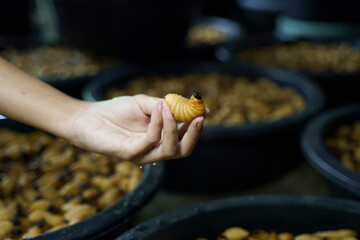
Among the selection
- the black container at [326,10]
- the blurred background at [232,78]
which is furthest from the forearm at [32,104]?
the black container at [326,10]

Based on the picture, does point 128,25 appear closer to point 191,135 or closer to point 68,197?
point 68,197

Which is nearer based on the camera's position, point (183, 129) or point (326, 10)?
point (183, 129)

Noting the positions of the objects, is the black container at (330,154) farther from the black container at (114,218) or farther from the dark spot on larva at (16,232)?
the dark spot on larva at (16,232)

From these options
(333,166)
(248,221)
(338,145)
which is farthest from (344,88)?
(248,221)

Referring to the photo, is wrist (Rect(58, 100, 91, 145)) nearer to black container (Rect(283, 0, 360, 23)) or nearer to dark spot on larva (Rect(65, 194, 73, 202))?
dark spot on larva (Rect(65, 194, 73, 202))

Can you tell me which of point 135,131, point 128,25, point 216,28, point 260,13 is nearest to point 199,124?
point 135,131

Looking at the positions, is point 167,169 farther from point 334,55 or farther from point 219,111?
point 334,55

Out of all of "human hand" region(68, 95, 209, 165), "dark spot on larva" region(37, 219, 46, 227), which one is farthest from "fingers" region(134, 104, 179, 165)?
"dark spot on larva" region(37, 219, 46, 227)
